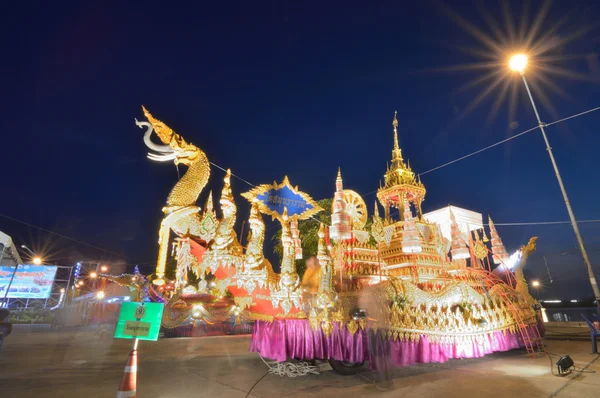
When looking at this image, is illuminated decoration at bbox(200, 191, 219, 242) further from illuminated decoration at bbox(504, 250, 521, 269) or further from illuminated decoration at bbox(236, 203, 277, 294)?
illuminated decoration at bbox(504, 250, 521, 269)

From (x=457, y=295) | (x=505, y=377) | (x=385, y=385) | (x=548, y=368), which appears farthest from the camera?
(x=457, y=295)

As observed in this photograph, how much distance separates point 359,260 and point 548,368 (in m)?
4.61

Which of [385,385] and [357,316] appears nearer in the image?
[385,385]

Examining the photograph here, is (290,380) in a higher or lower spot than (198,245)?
lower

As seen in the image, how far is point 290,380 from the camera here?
17.8 feet

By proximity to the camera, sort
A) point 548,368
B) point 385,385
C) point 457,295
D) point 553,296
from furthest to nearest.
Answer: point 553,296 < point 457,295 < point 548,368 < point 385,385

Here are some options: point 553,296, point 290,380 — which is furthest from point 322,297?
point 553,296

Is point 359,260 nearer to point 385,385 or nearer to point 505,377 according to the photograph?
point 385,385

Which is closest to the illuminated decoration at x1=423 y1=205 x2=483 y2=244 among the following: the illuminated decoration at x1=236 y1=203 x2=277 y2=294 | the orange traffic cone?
the illuminated decoration at x1=236 y1=203 x2=277 y2=294

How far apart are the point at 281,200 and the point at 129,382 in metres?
4.82

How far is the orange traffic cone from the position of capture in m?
3.25

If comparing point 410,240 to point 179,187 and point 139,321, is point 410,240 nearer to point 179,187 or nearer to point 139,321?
point 179,187

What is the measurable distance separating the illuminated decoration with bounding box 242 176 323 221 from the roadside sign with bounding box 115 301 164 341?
348 centimetres

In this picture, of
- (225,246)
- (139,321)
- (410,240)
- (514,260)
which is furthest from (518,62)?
(139,321)
